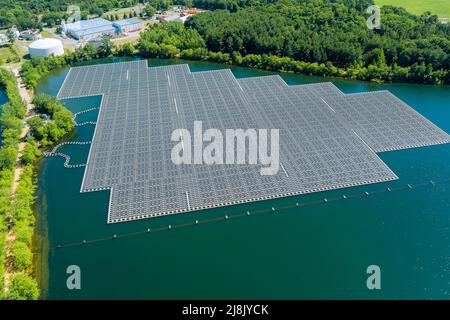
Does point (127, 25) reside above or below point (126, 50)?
above

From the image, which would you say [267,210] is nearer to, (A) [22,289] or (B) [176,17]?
(A) [22,289]

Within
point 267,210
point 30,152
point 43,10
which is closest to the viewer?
point 267,210

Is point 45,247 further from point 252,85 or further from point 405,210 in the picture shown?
point 252,85

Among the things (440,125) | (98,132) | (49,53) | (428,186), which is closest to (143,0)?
(49,53)

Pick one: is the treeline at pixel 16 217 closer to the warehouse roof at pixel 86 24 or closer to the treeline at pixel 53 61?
the treeline at pixel 53 61

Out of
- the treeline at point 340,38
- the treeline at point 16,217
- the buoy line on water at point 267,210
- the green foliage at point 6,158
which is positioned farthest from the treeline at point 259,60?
the green foliage at point 6,158

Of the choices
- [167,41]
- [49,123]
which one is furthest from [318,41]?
[49,123]
